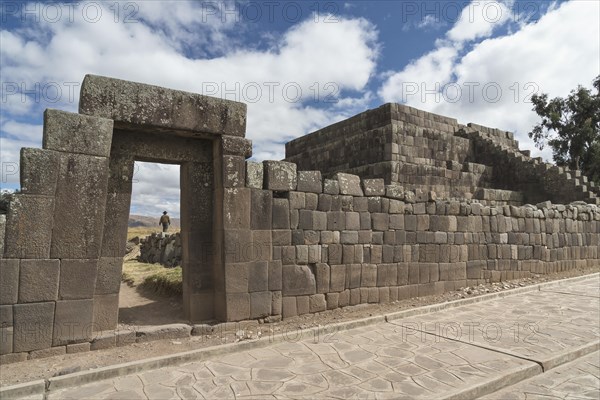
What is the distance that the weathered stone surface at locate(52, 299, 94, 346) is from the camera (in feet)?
17.2

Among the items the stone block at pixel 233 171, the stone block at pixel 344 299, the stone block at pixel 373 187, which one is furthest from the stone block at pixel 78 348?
the stone block at pixel 373 187

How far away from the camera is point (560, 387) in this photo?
4496 millimetres

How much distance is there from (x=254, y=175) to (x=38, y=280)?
3502mm

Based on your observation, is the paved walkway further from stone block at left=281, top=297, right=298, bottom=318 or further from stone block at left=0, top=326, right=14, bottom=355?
stone block at left=0, top=326, right=14, bottom=355

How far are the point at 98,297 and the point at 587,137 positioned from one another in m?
30.7

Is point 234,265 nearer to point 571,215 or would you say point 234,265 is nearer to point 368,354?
point 368,354

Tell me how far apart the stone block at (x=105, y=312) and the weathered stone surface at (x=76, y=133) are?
2.16 metres

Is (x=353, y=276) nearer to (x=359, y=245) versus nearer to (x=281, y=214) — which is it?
(x=359, y=245)

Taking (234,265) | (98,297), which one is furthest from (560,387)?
(98,297)

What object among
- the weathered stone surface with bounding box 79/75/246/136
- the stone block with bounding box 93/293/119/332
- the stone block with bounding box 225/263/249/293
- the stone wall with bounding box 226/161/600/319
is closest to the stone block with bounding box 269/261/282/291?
the stone wall with bounding box 226/161/600/319

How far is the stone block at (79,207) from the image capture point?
5.27 metres

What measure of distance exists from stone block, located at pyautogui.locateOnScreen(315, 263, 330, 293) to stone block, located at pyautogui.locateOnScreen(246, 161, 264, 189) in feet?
6.53

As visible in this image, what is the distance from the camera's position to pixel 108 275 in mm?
5934

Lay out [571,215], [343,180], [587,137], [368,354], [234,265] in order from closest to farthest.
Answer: [368,354] < [234,265] < [343,180] < [571,215] < [587,137]
